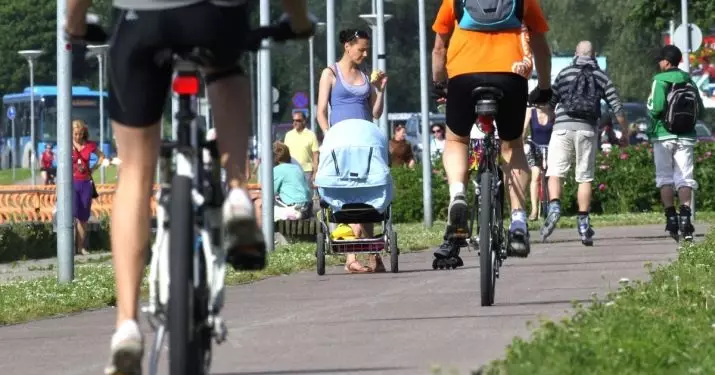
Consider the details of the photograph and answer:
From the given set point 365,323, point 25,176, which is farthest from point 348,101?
point 25,176

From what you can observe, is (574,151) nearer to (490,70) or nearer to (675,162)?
(675,162)

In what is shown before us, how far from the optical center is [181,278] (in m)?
5.65

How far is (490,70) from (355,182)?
15.1 ft

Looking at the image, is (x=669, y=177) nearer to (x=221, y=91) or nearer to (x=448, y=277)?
(x=448, y=277)

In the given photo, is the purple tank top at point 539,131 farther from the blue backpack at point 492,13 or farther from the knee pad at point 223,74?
the knee pad at point 223,74

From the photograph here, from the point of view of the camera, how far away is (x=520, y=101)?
423 inches

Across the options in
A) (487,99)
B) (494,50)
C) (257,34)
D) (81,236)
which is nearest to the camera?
(257,34)

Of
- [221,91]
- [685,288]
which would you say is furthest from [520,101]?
[221,91]

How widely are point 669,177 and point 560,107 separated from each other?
1.27 m

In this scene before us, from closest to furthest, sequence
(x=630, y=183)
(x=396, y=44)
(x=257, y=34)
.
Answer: (x=257, y=34) → (x=630, y=183) → (x=396, y=44)

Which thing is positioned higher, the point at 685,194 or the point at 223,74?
the point at 223,74

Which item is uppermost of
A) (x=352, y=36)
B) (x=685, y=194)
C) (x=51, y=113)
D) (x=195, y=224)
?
(x=51, y=113)

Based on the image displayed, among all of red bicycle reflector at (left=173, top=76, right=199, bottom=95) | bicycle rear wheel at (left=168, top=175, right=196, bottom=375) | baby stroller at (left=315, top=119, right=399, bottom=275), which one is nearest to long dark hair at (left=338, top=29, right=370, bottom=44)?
baby stroller at (left=315, top=119, right=399, bottom=275)

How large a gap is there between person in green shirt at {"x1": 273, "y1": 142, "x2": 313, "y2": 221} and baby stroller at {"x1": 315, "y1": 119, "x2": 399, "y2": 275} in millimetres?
6667
